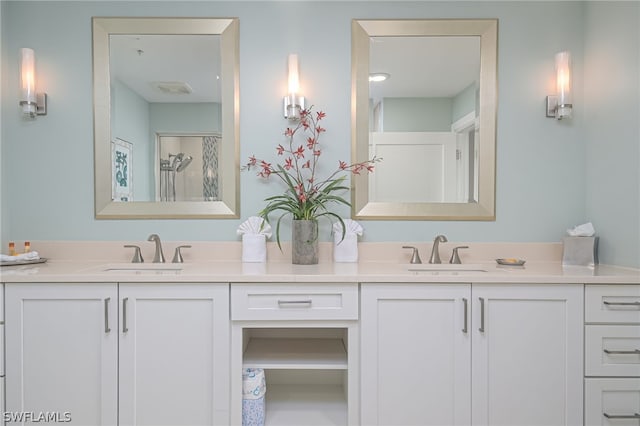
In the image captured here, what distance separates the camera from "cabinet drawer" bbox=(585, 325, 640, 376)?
1471 millimetres

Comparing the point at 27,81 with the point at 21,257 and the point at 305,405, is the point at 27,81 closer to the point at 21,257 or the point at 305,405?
the point at 21,257

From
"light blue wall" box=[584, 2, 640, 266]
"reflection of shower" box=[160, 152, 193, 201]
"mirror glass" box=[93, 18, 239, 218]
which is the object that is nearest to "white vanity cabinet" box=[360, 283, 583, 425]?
"light blue wall" box=[584, 2, 640, 266]

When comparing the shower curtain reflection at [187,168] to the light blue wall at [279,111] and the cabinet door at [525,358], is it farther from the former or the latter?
the cabinet door at [525,358]

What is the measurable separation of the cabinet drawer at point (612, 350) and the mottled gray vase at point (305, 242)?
45.4 inches

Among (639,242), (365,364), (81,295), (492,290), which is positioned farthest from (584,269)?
(81,295)

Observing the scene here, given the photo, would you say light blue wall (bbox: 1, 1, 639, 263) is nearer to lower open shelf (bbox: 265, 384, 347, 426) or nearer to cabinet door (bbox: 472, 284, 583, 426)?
cabinet door (bbox: 472, 284, 583, 426)

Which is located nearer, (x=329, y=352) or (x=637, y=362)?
(x=637, y=362)

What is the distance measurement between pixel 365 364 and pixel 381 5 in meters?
1.74

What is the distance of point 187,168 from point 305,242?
2.40 feet

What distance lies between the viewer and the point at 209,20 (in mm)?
1945

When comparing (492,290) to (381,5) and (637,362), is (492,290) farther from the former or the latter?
(381,5)

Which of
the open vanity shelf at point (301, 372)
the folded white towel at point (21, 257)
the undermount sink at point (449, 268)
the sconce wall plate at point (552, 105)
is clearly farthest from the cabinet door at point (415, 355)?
the folded white towel at point (21, 257)

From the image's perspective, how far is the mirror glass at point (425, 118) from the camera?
1.95 m

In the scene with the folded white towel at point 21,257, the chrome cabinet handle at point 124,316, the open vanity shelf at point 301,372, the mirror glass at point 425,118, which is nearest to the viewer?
the chrome cabinet handle at point 124,316
